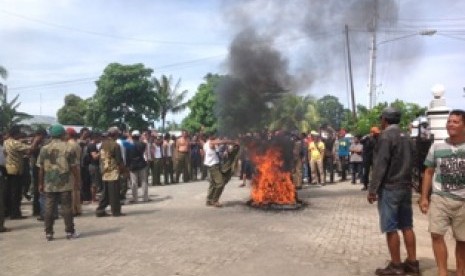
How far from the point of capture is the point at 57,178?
7.98 m

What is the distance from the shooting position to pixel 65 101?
5069 cm

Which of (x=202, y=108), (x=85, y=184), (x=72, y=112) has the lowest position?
(x=85, y=184)

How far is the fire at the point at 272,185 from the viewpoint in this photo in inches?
427

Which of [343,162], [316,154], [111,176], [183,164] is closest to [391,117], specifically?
[111,176]

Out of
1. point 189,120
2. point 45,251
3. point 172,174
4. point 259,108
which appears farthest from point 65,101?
point 45,251

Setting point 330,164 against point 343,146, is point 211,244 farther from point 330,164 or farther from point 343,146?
point 343,146

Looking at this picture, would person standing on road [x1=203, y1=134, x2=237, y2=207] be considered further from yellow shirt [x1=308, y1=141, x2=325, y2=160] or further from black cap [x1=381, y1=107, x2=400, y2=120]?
black cap [x1=381, y1=107, x2=400, y2=120]

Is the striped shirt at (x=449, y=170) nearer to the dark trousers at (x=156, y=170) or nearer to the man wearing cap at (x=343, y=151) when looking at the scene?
the man wearing cap at (x=343, y=151)

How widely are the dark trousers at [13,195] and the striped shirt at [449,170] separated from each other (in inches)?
Result: 328

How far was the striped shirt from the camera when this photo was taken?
4.98m

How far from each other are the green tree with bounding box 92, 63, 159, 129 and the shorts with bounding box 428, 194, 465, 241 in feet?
96.5

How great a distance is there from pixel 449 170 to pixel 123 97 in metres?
30.1

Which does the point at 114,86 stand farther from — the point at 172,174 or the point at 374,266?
the point at 374,266

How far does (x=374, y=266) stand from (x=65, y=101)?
48.8 m
